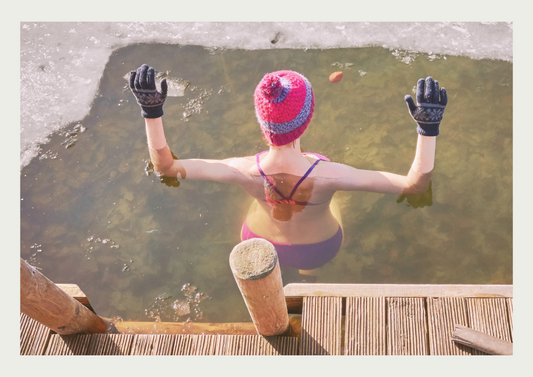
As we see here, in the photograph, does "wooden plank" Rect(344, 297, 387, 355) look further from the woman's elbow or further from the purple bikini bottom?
the woman's elbow

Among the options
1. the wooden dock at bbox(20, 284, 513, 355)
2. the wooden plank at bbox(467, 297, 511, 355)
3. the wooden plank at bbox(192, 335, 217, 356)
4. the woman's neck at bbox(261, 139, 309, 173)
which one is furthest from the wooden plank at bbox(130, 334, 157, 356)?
the wooden plank at bbox(467, 297, 511, 355)

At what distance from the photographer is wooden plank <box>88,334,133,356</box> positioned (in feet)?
9.33

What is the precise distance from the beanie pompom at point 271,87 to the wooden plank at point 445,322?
1.62 m

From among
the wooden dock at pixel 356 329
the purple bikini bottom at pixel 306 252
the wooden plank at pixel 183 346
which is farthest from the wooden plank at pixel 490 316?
the wooden plank at pixel 183 346

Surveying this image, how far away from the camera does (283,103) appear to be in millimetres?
2225

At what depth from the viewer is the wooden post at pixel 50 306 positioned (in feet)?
7.91

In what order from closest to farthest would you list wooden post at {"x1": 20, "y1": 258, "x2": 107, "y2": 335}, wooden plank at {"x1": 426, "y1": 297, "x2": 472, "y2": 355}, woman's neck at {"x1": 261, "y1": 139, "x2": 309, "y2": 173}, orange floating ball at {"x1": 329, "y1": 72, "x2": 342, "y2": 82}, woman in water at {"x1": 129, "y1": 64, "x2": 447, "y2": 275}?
woman in water at {"x1": 129, "y1": 64, "x2": 447, "y2": 275}, wooden post at {"x1": 20, "y1": 258, "x2": 107, "y2": 335}, woman's neck at {"x1": 261, "y1": 139, "x2": 309, "y2": 173}, wooden plank at {"x1": 426, "y1": 297, "x2": 472, "y2": 355}, orange floating ball at {"x1": 329, "y1": 72, "x2": 342, "y2": 82}

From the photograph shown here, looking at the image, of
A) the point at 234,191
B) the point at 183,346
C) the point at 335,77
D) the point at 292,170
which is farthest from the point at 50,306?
the point at 335,77

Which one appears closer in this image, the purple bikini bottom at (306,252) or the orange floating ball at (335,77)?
the purple bikini bottom at (306,252)

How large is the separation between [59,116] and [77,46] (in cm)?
103

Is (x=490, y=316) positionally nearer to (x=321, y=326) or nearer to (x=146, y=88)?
(x=321, y=326)

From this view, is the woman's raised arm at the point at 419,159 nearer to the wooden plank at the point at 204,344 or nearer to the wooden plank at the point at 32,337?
the wooden plank at the point at 204,344

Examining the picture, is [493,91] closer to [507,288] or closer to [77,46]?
[507,288]

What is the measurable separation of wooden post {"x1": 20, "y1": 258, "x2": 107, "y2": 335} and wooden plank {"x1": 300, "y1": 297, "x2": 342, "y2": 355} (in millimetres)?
1436
